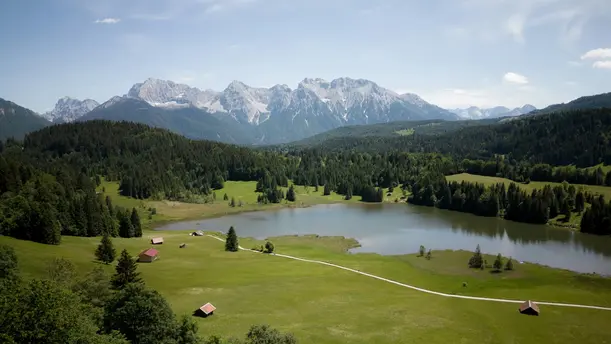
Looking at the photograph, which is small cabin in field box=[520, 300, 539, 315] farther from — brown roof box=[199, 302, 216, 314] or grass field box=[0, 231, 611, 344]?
brown roof box=[199, 302, 216, 314]

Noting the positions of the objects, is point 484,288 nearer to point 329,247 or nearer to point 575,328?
point 575,328

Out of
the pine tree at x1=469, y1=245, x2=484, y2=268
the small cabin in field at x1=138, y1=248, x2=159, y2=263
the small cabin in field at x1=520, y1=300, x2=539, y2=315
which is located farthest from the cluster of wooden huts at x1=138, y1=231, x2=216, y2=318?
the pine tree at x1=469, y1=245, x2=484, y2=268

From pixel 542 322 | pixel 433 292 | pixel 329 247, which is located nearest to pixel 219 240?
pixel 329 247

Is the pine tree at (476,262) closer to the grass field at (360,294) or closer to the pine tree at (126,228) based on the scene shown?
the grass field at (360,294)

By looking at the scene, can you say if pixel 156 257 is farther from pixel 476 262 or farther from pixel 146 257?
pixel 476 262

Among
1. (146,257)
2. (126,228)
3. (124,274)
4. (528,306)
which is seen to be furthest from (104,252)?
(528,306)
